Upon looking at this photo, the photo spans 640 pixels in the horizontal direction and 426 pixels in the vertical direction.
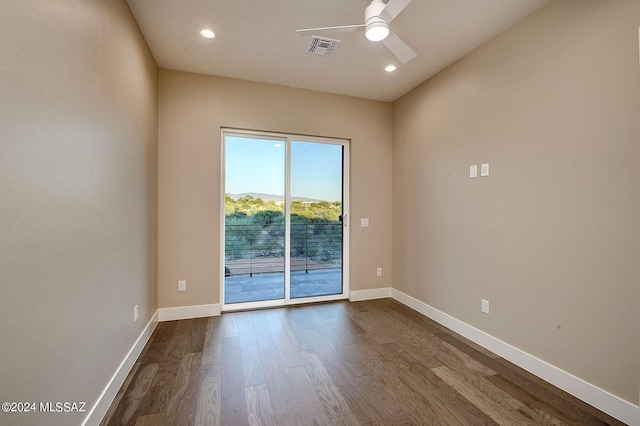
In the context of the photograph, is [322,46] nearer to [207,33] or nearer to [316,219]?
[207,33]

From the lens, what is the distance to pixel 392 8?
1677 millimetres

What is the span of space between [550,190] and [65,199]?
3016 millimetres

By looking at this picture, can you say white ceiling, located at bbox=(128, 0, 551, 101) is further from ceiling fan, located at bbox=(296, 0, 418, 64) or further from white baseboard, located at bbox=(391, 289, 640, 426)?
white baseboard, located at bbox=(391, 289, 640, 426)

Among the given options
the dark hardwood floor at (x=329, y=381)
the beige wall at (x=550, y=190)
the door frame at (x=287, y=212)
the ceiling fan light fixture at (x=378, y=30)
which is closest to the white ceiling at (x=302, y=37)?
the beige wall at (x=550, y=190)

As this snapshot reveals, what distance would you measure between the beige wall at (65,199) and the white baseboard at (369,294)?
2547 mm

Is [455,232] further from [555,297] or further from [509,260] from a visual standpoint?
[555,297]

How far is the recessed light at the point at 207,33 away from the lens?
243cm

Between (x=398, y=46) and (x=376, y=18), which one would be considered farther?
(x=398, y=46)

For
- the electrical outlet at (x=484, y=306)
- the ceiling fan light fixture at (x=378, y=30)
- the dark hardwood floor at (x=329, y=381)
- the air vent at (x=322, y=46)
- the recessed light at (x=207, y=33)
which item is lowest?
the dark hardwood floor at (x=329, y=381)

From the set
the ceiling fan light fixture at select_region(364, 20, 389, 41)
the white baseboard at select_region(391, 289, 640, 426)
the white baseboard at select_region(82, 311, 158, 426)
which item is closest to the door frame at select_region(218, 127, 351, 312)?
the white baseboard at select_region(82, 311, 158, 426)

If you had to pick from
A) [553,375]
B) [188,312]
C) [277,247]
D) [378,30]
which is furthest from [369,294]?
[378,30]

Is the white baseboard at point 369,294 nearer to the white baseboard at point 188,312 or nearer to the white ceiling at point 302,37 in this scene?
the white baseboard at point 188,312

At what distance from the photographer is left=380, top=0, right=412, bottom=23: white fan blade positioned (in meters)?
1.61

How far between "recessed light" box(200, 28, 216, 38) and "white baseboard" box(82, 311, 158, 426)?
2.71 metres
